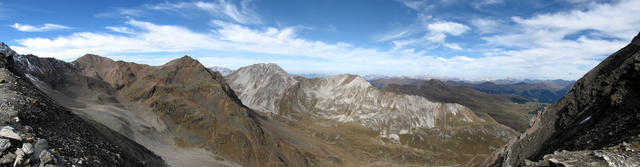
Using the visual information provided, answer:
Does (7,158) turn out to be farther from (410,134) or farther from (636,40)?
(410,134)

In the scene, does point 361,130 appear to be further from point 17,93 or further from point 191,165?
point 17,93

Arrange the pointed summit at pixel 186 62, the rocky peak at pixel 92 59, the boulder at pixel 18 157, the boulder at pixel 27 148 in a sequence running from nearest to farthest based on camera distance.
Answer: the boulder at pixel 18 157, the boulder at pixel 27 148, the pointed summit at pixel 186 62, the rocky peak at pixel 92 59

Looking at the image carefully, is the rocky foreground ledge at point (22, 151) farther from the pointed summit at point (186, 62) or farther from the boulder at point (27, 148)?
the pointed summit at point (186, 62)

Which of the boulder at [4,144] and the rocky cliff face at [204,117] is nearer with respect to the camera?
the boulder at [4,144]


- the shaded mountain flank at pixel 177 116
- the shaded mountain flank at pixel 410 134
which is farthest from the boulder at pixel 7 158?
the shaded mountain flank at pixel 410 134

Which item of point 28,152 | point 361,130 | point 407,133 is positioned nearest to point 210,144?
point 28,152

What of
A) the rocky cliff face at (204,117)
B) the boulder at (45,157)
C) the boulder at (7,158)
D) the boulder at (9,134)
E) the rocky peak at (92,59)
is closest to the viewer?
the boulder at (7,158)

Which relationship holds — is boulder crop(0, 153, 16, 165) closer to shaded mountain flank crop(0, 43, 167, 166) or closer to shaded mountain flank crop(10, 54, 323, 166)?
shaded mountain flank crop(0, 43, 167, 166)

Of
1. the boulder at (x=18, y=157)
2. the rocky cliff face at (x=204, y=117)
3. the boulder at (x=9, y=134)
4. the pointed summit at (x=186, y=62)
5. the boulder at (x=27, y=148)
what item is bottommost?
the rocky cliff face at (x=204, y=117)
